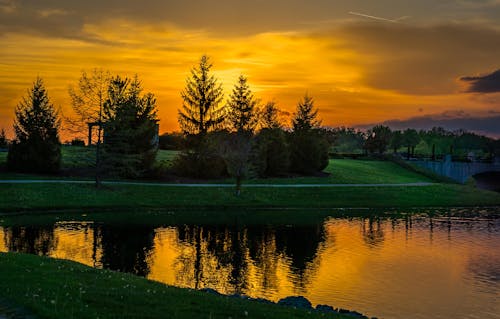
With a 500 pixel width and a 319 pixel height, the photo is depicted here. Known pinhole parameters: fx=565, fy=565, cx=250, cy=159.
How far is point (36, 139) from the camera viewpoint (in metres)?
61.8

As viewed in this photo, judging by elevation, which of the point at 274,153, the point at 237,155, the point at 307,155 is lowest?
the point at 237,155

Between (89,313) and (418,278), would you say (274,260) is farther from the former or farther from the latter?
(89,313)

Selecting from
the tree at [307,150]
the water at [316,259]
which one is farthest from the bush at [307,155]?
the water at [316,259]

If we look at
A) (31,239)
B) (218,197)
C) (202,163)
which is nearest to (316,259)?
(31,239)

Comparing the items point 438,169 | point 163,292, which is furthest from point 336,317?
point 438,169

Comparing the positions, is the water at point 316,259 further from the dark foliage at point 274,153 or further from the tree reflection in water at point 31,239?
the dark foliage at point 274,153

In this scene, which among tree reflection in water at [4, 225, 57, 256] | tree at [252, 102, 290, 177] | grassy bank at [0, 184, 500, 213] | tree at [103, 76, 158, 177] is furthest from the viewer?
tree at [252, 102, 290, 177]

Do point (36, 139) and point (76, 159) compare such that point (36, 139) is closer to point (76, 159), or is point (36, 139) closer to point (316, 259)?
point (76, 159)

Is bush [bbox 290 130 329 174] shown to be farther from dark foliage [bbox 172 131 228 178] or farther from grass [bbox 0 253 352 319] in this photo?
grass [bbox 0 253 352 319]

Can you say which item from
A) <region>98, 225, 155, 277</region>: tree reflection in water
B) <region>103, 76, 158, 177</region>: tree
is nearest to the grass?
<region>98, 225, 155, 277</region>: tree reflection in water

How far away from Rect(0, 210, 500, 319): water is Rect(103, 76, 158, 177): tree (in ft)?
64.7

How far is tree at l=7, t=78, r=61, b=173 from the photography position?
60.9 metres

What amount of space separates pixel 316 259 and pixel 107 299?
16.4 metres

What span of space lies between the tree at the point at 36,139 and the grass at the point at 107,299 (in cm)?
4277
